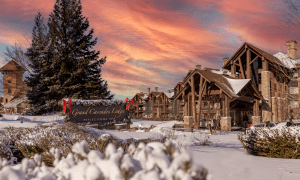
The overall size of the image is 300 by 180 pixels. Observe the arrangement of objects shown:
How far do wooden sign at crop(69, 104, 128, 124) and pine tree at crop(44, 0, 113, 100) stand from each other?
7.44 m

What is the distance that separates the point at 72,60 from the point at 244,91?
1863 centimetres

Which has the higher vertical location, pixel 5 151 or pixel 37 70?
pixel 37 70

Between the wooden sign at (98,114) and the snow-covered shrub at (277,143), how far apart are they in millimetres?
10498

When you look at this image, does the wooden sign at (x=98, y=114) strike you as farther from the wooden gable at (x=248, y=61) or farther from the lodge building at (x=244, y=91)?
the wooden gable at (x=248, y=61)

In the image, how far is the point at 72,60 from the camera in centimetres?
2489

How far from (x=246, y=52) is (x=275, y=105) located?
21.9 ft

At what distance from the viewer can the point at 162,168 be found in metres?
1.77

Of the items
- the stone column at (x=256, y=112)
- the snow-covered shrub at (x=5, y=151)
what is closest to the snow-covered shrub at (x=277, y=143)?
the snow-covered shrub at (x=5, y=151)

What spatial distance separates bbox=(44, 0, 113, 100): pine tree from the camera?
2391 centimetres

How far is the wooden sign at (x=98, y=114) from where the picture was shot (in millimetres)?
14594

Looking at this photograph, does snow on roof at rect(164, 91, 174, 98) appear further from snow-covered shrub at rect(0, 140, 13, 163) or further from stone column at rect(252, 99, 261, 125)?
snow-covered shrub at rect(0, 140, 13, 163)

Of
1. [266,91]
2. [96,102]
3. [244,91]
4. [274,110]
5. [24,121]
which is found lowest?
[24,121]

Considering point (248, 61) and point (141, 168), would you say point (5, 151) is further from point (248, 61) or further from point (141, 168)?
point (248, 61)

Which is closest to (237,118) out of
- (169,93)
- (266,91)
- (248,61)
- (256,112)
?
(256,112)
